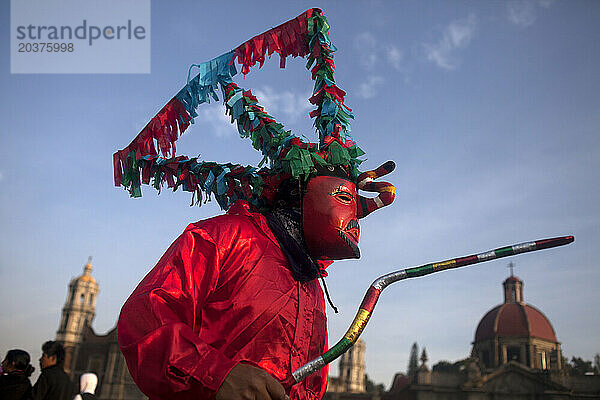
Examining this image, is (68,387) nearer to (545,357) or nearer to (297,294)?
(297,294)

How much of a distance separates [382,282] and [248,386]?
736 millimetres

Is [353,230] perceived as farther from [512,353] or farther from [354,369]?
[354,369]

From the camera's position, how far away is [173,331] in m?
1.54

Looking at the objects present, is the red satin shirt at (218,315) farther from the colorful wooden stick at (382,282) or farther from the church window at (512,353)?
the church window at (512,353)

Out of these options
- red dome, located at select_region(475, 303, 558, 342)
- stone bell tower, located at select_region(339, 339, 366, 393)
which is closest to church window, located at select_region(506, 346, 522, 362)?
red dome, located at select_region(475, 303, 558, 342)

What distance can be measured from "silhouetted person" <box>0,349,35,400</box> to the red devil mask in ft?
11.3

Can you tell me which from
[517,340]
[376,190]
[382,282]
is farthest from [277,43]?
[517,340]

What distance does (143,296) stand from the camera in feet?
5.43

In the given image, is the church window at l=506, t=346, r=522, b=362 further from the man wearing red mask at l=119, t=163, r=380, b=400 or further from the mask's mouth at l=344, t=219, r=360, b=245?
the mask's mouth at l=344, t=219, r=360, b=245

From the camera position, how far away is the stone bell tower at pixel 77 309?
4391cm

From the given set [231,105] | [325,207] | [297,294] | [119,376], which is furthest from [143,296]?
[119,376]

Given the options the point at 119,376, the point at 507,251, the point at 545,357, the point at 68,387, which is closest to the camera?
the point at 507,251

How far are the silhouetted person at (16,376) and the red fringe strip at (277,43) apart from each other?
137 inches

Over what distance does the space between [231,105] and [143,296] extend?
4.11 feet
